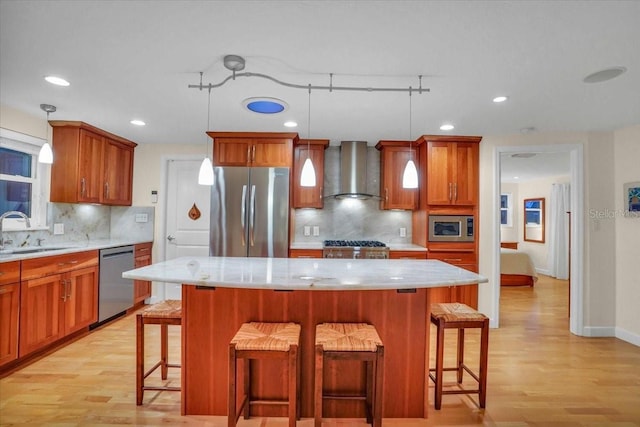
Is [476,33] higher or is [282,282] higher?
[476,33]

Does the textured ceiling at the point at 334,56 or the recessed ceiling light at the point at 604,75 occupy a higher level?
the textured ceiling at the point at 334,56

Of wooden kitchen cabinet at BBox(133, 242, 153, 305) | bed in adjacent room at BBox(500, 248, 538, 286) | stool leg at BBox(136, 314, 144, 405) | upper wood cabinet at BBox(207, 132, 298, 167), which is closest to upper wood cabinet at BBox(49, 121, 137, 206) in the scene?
wooden kitchen cabinet at BBox(133, 242, 153, 305)

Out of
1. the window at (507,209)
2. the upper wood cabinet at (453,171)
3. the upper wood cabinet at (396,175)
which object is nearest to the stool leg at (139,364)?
the upper wood cabinet at (396,175)

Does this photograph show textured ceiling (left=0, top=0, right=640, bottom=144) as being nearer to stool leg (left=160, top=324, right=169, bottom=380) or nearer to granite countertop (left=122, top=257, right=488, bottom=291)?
granite countertop (left=122, top=257, right=488, bottom=291)

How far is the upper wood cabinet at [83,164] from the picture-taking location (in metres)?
3.53

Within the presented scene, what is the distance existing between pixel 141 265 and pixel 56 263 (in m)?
1.33

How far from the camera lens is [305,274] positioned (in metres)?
1.94

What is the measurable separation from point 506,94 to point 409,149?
168cm

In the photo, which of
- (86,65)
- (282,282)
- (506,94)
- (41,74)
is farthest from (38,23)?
(506,94)

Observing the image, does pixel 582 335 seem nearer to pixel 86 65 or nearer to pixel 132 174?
pixel 86 65

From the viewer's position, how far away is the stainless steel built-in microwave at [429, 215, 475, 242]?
3861mm

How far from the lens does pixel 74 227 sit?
12.8 ft

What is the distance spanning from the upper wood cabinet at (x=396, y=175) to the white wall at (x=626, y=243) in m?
2.10

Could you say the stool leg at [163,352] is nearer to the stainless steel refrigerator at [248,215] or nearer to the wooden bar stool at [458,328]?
the stainless steel refrigerator at [248,215]
